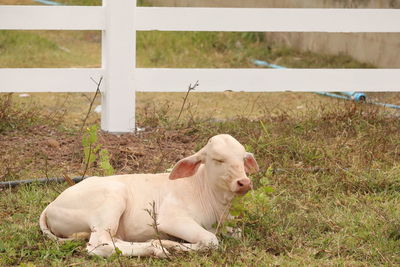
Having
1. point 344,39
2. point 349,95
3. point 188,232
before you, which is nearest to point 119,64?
point 188,232

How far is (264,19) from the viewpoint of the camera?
7.20 meters

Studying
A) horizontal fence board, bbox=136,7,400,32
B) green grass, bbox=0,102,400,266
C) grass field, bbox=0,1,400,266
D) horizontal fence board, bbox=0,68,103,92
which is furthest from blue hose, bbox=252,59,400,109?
horizontal fence board, bbox=0,68,103,92

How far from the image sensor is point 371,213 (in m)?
5.08

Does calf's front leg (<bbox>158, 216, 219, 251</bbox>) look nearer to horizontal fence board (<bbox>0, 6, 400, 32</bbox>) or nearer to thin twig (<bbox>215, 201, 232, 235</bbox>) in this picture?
thin twig (<bbox>215, 201, 232, 235</bbox>)

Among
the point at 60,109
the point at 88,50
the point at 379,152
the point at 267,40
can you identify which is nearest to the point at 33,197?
the point at 379,152

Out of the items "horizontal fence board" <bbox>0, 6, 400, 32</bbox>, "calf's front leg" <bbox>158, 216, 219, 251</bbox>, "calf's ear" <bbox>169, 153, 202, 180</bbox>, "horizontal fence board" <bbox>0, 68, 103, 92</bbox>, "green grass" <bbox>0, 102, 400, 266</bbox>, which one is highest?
"horizontal fence board" <bbox>0, 6, 400, 32</bbox>

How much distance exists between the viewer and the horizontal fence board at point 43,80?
678 centimetres

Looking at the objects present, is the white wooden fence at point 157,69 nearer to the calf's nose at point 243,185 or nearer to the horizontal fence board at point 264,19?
the horizontal fence board at point 264,19

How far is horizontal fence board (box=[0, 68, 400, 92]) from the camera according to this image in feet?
22.3

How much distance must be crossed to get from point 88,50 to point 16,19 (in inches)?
172

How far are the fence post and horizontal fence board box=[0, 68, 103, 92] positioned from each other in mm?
194

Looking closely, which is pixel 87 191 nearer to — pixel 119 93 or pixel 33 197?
pixel 33 197

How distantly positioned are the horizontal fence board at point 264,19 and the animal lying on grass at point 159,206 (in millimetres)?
2593

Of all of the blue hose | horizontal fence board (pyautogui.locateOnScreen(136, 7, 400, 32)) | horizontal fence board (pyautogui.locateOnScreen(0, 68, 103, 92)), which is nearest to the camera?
horizontal fence board (pyautogui.locateOnScreen(0, 68, 103, 92))
